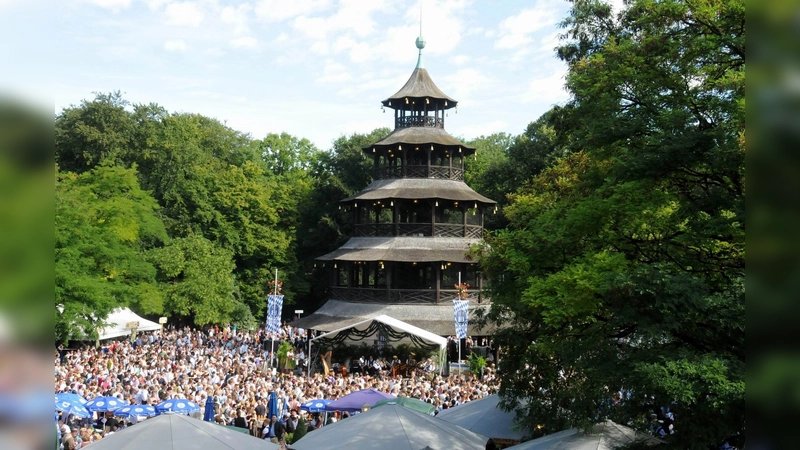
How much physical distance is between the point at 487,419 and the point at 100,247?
89.3ft

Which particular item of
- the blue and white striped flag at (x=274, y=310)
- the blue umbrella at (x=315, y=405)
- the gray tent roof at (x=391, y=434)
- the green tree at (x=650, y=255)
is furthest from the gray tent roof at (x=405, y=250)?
the gray tent roof at (x=391, y=434)

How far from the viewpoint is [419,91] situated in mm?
44906

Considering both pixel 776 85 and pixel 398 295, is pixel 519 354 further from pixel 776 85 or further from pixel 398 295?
pixel 398 295

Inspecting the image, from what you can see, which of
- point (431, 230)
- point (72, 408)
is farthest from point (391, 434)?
point (431, 230)

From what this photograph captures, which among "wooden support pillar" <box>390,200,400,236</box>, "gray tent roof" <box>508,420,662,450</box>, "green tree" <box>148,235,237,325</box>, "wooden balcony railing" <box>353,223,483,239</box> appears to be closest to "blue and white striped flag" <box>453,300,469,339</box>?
"wooden balcony railing" <box>353,223,483,239</box>

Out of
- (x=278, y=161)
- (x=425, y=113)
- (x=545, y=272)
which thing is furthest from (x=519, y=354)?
(x=278, y=161)

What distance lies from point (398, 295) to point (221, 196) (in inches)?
950

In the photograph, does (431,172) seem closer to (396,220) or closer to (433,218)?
(433,218)

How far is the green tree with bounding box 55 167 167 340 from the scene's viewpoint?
31250 millimetres

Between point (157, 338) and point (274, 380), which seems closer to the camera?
point (274, 380)

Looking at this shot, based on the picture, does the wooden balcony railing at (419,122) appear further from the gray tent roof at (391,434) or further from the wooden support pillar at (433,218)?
the gray tent roof at (391,434)

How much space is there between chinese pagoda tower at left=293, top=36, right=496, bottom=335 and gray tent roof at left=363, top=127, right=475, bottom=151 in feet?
0.21

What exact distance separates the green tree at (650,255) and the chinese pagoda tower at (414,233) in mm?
23274

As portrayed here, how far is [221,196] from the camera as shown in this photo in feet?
189
